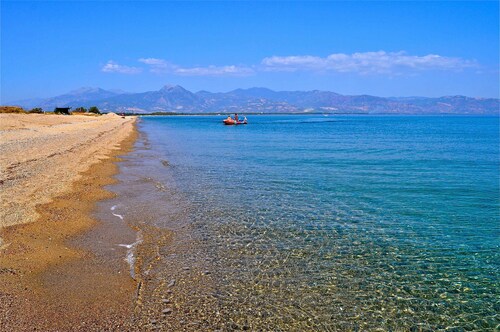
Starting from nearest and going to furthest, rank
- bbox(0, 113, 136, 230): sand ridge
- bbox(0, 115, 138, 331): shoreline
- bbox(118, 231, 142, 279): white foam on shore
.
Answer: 1. bbox(0, 115, 138, 331): shoreline
2. bbox(118, 231, 142, 279): white foam on shore
3. bbox(0, 113, 136, 230): sand ridge

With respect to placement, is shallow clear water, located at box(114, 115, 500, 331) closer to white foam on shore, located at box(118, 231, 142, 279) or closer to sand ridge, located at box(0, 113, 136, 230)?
white foam on shore, located at box(118, 231, 142, 279)

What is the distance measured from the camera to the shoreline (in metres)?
6.68

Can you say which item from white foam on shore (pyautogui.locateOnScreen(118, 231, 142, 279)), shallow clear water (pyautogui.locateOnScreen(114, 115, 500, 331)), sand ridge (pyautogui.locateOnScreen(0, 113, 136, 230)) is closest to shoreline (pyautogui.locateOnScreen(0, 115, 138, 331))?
white foam on shore (pyautogui.locateOnScreen(118, 231, 142, 279))

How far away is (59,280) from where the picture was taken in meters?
8.16

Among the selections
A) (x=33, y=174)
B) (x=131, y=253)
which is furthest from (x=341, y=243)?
(x=33, y=174)

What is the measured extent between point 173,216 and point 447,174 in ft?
59.1

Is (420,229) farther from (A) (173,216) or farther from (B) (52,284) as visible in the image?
(B) (52,284)

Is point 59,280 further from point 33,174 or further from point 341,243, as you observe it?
point 33,174

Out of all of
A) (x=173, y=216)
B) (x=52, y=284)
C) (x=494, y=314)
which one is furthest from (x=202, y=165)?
(x=494, y=314)

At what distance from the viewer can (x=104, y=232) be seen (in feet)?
38.0

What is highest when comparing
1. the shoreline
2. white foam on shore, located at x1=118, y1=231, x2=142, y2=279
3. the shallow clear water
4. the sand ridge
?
the sand ridge

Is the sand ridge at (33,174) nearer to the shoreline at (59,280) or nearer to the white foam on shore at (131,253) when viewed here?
the shoreline at (59,280)

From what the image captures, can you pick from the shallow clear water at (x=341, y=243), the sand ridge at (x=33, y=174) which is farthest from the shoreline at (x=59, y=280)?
the shallow clear water at (x=341, y=243)

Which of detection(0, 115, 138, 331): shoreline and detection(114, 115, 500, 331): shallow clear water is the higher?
detection(0, 115, 138, 331): shoreline
